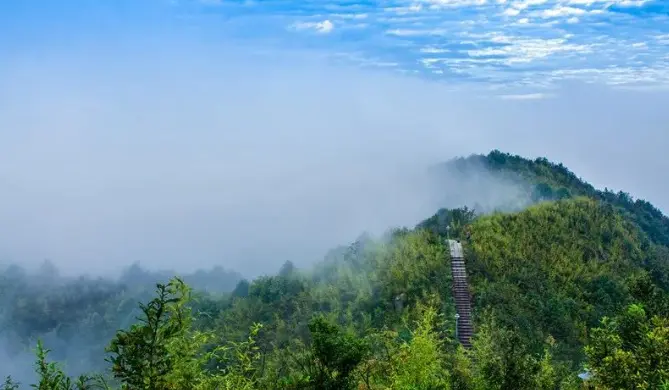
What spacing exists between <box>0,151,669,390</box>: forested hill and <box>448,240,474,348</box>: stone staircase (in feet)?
1.26

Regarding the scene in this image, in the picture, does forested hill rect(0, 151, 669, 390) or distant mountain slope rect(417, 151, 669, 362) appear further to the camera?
distant mountain slope rect(417, 151, 669, 362)

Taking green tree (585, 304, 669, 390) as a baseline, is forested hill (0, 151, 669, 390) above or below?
below

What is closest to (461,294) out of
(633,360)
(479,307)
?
(479,307)

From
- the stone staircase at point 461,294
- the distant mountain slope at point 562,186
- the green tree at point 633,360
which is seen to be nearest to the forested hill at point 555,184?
the distant mountain slope at point 562,186

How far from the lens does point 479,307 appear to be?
26.4 meters

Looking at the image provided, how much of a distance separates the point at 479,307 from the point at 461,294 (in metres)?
1.28

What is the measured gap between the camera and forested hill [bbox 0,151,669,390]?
1045 cm

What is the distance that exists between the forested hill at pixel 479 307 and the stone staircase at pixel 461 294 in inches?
15.1

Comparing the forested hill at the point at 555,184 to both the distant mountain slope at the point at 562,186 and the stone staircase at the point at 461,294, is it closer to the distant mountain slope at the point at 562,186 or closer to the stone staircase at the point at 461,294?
the distant mountain slope at the point at 562,186

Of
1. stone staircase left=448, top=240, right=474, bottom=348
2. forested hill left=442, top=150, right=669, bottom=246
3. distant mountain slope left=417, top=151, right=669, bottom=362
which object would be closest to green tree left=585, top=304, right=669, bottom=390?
stone staircase left=448, top=240, right=474, bottom=348

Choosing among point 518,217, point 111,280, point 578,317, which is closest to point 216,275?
point 111,280

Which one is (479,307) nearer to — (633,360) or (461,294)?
(461,294)

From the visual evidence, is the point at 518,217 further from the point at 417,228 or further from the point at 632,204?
the point at 632,204

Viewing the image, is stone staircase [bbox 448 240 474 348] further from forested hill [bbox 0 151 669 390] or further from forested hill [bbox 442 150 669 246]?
forested hill [bbox 442 150 669 246]
